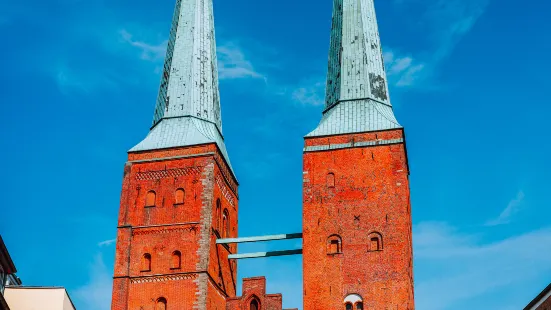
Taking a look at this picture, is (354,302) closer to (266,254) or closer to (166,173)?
(266,254)

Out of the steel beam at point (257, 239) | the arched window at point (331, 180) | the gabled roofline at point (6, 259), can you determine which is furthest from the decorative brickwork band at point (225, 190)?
the gabled roofline at point (6, 259)

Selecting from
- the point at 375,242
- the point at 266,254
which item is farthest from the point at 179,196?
the point at 375,242

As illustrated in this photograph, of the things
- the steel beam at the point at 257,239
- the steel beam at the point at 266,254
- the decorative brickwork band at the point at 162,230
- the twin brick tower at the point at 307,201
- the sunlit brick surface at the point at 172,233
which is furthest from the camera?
the steel beam at the point at 257,239

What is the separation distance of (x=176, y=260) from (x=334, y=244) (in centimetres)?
788

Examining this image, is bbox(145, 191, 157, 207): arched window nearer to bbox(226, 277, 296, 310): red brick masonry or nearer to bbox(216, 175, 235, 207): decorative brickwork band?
bbox(216, 175, 235, 207): decorative brickwork band

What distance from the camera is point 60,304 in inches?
1368

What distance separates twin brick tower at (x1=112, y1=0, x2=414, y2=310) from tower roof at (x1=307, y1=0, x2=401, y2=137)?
6 cm

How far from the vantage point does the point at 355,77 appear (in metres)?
45.9

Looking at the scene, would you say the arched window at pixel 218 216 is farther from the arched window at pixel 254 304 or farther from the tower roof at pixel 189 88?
the arched window at pixel 254 304

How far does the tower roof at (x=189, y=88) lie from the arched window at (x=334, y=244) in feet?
28.7

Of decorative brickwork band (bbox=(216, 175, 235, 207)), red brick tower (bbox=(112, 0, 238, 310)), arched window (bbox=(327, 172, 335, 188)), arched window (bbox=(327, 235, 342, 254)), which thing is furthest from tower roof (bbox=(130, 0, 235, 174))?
arched window (bbox=(327, 235, 342, 254))

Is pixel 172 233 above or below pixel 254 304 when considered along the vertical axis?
above

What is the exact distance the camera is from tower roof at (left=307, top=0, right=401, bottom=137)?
4400 centimetres

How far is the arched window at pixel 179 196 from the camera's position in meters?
44.0
